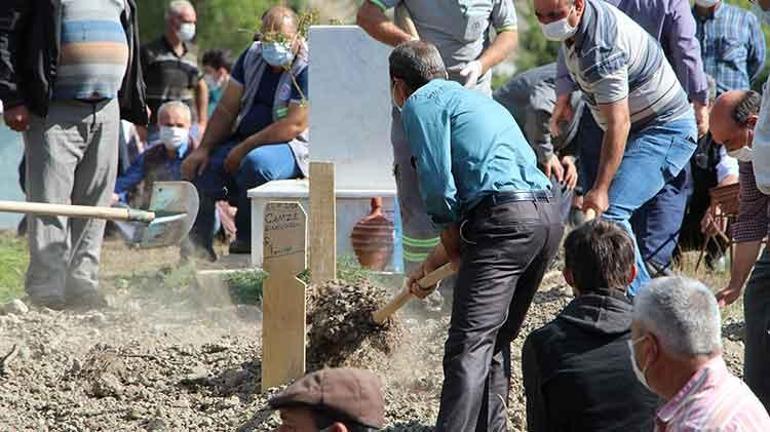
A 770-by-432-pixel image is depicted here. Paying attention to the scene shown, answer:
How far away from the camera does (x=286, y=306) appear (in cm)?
720

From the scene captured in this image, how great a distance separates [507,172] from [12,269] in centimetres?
518

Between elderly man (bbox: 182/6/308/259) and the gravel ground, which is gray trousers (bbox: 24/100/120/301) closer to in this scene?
the gravel ground

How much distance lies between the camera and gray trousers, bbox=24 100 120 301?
953cm

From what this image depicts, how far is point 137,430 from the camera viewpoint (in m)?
7.02

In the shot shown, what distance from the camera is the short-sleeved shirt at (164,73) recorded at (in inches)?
558

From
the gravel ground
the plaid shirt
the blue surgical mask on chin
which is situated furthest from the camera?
the plaid shirt

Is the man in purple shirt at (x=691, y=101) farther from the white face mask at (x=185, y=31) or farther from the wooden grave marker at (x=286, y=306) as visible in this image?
the white face mask at (x=185, y=31)

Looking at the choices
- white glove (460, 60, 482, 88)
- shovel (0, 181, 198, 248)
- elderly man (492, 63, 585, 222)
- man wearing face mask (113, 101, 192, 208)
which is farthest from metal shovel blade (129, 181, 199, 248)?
man wearing face mask (113, 101, 192, 208)

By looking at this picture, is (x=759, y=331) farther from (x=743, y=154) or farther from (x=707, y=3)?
(x=707, y=3)

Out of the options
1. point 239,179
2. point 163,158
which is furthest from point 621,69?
point 163,158

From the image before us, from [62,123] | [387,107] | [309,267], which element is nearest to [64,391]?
[309,267]

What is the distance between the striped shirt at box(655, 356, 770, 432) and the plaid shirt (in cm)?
708

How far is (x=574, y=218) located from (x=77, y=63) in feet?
11.8

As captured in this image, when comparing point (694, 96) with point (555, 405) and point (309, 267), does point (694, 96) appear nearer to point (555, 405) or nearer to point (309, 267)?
point (309, 267)
